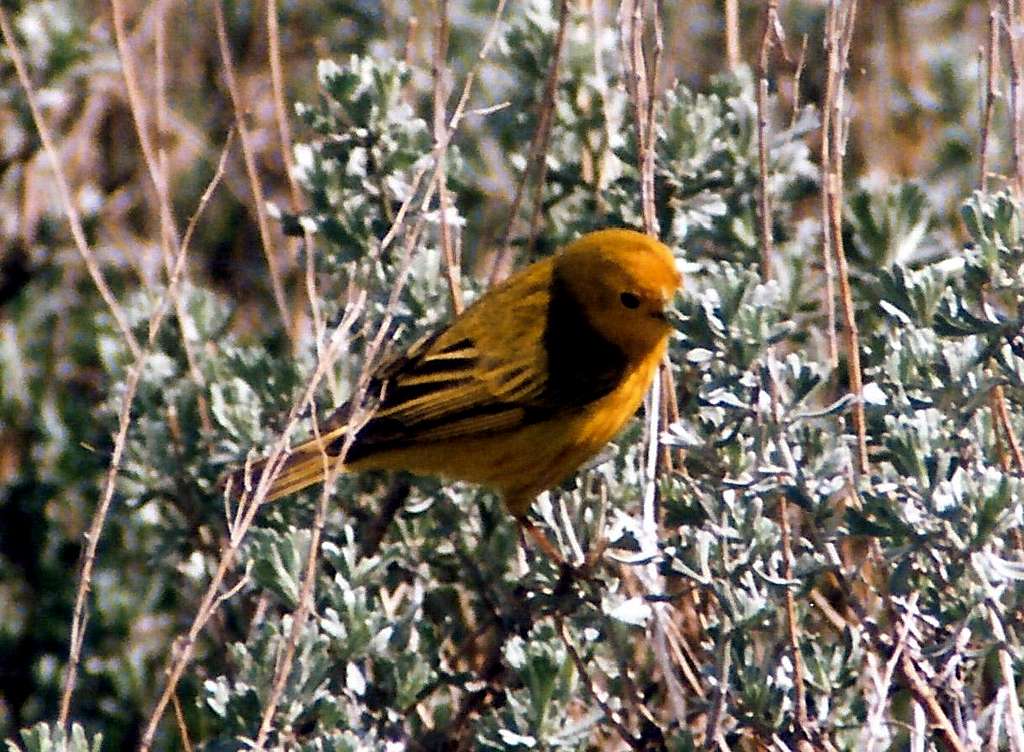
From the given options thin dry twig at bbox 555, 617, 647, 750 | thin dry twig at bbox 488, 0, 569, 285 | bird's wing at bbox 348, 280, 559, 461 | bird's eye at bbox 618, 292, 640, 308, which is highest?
thin dry twig at bbox 488, 0, 569, 285

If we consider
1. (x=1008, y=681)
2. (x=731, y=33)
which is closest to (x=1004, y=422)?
(x=1008, y=681)

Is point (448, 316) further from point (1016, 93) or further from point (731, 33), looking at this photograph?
point (1016, 93)

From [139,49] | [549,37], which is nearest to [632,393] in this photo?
[549,37]

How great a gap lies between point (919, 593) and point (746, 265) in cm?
130

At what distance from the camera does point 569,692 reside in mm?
3064

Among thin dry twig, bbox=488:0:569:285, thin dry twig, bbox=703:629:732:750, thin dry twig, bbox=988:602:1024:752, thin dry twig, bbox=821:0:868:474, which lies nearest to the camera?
thin dry twig, bbox=988:602:1024:752

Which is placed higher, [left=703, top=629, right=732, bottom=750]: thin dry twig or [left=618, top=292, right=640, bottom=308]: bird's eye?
[left=618, top=292, right=640, bottom=308]: bird's eye

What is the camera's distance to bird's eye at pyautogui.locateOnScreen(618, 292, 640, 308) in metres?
3.88

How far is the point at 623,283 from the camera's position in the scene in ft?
12.6

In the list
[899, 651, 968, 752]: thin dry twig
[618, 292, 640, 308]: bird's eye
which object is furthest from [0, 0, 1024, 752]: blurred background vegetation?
[618, 292, 640, 308]: bird's eye

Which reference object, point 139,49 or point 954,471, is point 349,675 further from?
point 139,49

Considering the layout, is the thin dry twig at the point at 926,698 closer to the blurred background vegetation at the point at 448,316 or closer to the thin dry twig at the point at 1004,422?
the blurred background vegetation at the point at 448,316

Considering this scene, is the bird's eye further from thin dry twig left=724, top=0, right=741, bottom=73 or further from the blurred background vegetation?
thin dry twig left=724, top=0, right=741, bottom=73

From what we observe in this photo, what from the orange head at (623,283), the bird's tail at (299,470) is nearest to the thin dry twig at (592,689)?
the bird's tail at (299,470)
